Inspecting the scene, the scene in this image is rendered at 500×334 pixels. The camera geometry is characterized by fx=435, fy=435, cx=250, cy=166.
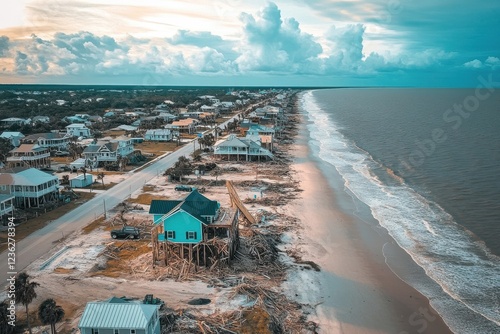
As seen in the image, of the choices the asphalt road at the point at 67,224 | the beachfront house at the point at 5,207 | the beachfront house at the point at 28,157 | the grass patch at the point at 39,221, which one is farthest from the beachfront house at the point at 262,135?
the beachfront house at the point at 5,207

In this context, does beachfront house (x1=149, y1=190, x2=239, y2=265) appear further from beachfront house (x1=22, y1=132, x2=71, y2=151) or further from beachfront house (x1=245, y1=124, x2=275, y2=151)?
beachfront house (x1=22, y1=132, x2=71, y2=151)

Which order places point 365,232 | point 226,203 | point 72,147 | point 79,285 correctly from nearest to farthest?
point 79,285 → point 365,232 → point 226,203 → point 72,147

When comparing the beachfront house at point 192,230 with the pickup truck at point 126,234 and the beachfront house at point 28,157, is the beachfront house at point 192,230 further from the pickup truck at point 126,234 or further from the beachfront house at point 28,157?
the beachfront house at point 28,157

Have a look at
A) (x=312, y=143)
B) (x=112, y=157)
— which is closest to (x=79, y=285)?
(x=112, y=157)

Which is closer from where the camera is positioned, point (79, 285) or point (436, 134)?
point (79, 285)

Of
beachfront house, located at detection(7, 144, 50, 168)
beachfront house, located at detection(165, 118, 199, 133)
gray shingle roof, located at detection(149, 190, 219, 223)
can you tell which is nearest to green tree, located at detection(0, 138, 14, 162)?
beachfront house, located at detection(7, 144, 50, 168)

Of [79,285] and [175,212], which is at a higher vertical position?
[175,212]

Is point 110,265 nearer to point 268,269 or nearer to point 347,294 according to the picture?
point 268,269
